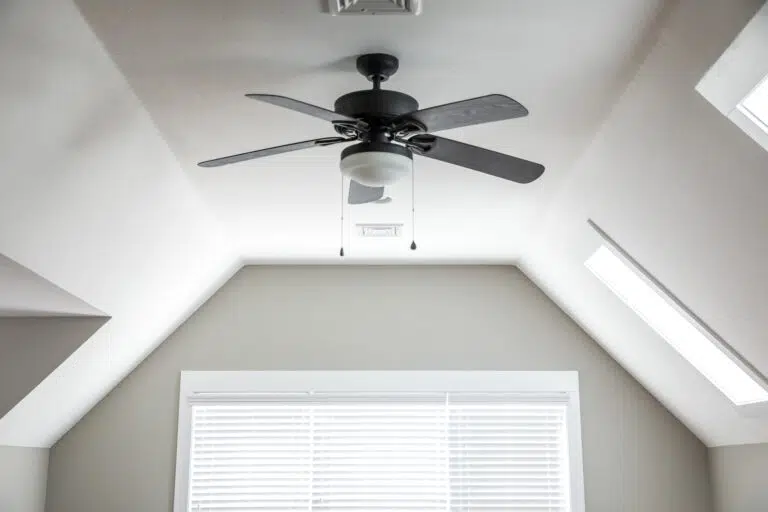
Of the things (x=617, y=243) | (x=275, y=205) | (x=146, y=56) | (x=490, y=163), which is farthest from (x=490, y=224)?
(x=146, y=56)

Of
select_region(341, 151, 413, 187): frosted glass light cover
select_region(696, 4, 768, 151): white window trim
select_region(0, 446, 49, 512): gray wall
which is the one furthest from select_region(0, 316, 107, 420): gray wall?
select_region(696, 4, 768, 151): white window trim

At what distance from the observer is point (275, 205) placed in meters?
4.30

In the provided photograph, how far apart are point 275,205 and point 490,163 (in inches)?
70.6

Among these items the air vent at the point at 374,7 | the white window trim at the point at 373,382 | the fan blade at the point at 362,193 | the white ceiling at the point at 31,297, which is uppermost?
the air vent at the point at 374,7

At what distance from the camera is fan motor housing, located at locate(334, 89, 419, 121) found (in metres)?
2.66

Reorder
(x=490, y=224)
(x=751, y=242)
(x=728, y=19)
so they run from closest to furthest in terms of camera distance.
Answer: (x=728, y=19) < (x=751, y=242) < (x=490, y=224)

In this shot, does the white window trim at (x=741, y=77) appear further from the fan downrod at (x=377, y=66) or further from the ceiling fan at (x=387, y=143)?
the fan downrod at (x=377, y=66)

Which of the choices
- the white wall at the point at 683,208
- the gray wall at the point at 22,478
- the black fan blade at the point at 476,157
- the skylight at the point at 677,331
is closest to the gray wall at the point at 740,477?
the white wall at the point at 683,208

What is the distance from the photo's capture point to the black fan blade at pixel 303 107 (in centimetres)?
237

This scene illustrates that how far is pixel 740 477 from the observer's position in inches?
190

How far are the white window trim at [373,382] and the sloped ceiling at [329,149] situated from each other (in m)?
0.73

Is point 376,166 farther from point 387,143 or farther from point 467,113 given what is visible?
point 467,113

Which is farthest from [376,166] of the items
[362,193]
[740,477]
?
[740,477]

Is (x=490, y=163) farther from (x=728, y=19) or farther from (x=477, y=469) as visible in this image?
(x=477, y=469)
